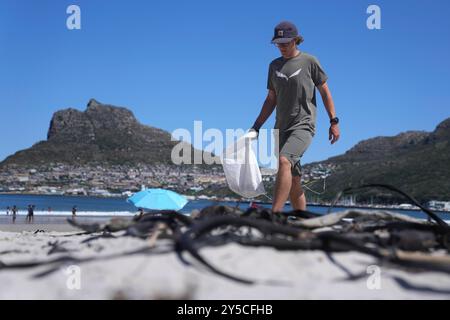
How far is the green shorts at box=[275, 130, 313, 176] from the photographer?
4.93 m

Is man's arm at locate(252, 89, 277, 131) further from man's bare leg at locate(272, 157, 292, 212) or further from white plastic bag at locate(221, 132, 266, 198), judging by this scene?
man's bare leg at locate(272, 157, 292, 212)

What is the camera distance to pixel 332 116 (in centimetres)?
544

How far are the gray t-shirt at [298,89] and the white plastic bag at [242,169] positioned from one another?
41cm

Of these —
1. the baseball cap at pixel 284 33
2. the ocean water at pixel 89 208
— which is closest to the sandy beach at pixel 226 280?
the baseball cap at pixel 284 33

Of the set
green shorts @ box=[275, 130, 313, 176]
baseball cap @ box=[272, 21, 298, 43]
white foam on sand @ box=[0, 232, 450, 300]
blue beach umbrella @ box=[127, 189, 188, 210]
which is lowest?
blue beach umbrella @ box=[127, 189, 188, 210]

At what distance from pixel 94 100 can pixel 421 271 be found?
17466 cm

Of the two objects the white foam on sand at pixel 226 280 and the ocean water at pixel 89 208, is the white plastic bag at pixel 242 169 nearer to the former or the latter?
the white foam on sand at pixel 226 280

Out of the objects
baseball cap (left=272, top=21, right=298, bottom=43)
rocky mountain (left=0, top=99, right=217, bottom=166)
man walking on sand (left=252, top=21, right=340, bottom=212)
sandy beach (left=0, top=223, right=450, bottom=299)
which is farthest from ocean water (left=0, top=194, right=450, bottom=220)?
rocky mountain (left=0, top=99, right=217, bottom=166)

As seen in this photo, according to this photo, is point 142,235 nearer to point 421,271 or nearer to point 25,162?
point 421,271

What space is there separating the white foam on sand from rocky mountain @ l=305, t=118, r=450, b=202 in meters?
70.9

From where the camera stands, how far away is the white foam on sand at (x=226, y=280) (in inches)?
92.0

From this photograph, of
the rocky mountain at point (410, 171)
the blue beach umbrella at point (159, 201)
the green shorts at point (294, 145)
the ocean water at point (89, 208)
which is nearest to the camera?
the green shorts at point (294, 145)

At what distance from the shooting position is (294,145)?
503 centimetres

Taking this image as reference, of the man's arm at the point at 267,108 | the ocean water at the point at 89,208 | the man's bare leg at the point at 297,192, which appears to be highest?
the man's arm at the point at 267,108
